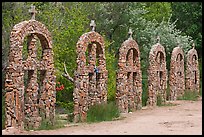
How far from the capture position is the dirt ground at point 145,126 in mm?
12781

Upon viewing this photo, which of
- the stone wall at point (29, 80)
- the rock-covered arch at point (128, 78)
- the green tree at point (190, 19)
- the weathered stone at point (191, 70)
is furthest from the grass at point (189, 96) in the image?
the stone wall at point (29, 80)

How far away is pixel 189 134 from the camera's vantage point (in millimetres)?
12086

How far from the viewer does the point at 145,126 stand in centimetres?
1438

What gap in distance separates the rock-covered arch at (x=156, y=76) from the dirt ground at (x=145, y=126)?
290cm

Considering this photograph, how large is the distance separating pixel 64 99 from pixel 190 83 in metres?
10.0

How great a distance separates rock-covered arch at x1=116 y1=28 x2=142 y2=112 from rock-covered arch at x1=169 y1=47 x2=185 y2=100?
16.1ft

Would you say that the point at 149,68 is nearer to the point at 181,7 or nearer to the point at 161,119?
the point at 161,119

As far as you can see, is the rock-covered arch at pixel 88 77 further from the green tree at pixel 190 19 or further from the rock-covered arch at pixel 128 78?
the green tree at pixel 190 19

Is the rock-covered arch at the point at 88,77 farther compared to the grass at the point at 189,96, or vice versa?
the grass at the point at 189,96

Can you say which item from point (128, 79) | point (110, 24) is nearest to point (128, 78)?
point (128, 79)

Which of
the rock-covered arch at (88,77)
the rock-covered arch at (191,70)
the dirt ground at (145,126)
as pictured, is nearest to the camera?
the dirt ground at (145,126)

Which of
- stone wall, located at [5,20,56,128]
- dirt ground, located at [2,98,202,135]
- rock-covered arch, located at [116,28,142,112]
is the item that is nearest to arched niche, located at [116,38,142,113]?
rock-covered arch, located at [116,28,142,112]

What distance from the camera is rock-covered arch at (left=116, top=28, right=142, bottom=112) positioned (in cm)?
1909

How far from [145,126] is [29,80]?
3528 millimetres
